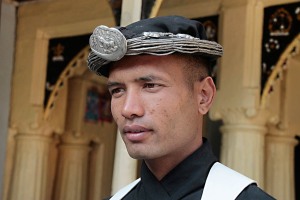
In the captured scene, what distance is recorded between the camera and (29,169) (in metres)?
7.89

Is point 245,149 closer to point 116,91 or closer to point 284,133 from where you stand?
point 284,133

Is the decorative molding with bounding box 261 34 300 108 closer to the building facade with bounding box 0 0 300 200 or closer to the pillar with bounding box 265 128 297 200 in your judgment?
the building facade with bounding box 0 0 300 200

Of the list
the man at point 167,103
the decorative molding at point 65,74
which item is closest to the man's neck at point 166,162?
the man at point 167,103

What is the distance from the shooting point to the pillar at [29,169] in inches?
309

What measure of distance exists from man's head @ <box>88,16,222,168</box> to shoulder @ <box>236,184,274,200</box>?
176 millimetres

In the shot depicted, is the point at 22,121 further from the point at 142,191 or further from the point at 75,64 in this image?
the point at 142,191

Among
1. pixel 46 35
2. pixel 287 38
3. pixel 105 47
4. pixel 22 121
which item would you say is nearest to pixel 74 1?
pixel 46 35

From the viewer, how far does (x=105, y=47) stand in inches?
62.2

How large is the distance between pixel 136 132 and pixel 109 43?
242 mm

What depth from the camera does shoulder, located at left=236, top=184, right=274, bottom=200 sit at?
56.6 inches

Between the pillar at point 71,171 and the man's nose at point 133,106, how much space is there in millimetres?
7586

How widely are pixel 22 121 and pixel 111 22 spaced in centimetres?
182

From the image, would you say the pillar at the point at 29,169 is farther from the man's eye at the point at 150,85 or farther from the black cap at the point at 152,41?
the man's eye at the point at 150,85

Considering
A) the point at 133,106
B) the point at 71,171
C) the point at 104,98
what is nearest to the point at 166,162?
the point at 133,106
